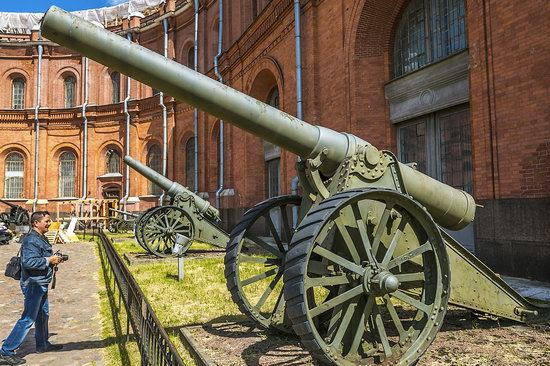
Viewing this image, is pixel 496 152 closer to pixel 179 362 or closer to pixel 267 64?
pixel 179 362

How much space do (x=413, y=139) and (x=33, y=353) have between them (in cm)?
839

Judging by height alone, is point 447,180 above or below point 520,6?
below

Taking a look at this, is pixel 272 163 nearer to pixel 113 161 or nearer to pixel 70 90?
pixel 113 161

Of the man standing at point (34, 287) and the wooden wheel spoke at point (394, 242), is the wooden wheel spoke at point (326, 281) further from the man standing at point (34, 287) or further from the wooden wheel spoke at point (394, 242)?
the man standing at point (34, 287)

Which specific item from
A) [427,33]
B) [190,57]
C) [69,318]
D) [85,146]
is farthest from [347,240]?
[85,146]

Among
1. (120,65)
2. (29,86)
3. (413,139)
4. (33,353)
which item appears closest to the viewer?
(120,65)

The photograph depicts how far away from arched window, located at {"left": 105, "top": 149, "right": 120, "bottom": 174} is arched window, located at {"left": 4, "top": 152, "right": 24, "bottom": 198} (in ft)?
18.1

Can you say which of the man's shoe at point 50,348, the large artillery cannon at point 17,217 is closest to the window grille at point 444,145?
the man's shoe at point 50,348

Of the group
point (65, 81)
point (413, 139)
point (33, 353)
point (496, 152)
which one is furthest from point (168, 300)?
point (65, 81)

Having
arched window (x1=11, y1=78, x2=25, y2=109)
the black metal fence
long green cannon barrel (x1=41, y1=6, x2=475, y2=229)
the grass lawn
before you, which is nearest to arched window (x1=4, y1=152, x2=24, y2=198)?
arched window (x1=11, y1=78, x2=25, y2=109)

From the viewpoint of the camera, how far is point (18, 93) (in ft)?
96.4

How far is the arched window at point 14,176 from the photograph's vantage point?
28.1 m

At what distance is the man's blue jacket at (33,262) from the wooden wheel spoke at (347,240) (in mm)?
2746

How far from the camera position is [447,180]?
905 centimetres
